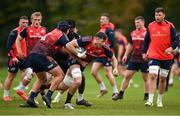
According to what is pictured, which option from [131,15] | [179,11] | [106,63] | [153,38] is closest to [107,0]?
[131,15]

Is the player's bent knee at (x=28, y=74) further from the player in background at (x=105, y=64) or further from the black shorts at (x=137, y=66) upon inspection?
the black shorts at (x=137, y=66)

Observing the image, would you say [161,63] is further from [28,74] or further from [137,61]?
[28,74]

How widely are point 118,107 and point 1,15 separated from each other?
34.3 m

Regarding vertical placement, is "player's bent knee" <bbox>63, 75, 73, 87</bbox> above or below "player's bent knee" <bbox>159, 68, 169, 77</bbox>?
below

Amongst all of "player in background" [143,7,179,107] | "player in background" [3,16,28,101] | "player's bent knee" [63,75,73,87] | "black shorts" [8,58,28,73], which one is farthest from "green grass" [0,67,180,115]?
"black shorts" [8,58,28,73]

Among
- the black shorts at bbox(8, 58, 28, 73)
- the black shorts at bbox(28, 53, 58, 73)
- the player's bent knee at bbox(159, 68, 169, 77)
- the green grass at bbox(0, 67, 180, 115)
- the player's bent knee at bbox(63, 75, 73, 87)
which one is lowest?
the green grass at bbox(0, 67, 180, 115)

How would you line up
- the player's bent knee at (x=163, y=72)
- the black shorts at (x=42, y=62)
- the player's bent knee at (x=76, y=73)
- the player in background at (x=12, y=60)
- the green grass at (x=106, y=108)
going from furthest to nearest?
the player in background at (x=12, y=60), the player's bent knee at (x=163, y=72), the player's bent knee at (x=76, y=73), the black shorts at (x=42, y=62), the green grass at (x=106, y=108)

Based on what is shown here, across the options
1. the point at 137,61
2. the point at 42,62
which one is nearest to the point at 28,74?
the point at 42,62

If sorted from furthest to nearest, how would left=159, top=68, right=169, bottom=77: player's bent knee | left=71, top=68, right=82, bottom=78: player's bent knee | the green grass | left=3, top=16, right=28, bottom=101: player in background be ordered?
left=3, top=16, right=28, bottom=101: player in background, left=159, top=68, right=169, bottom=77: player's bent knee, left=71, top=68, right=82, bottom=78: player's bent knee, the green grass

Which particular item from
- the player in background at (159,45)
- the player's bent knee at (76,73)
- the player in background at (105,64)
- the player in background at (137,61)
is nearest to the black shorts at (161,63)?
the player in background at (159,45)

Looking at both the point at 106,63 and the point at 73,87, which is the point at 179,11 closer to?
the point at 106,63

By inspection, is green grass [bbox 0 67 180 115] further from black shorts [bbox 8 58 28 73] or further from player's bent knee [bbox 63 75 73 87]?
black shorts [bbox 8 58 28 73]

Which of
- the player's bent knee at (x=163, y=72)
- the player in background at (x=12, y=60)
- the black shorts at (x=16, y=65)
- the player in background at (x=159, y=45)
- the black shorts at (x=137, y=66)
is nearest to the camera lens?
the player in background at (x=159, y=45)

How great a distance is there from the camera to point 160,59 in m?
18.1
